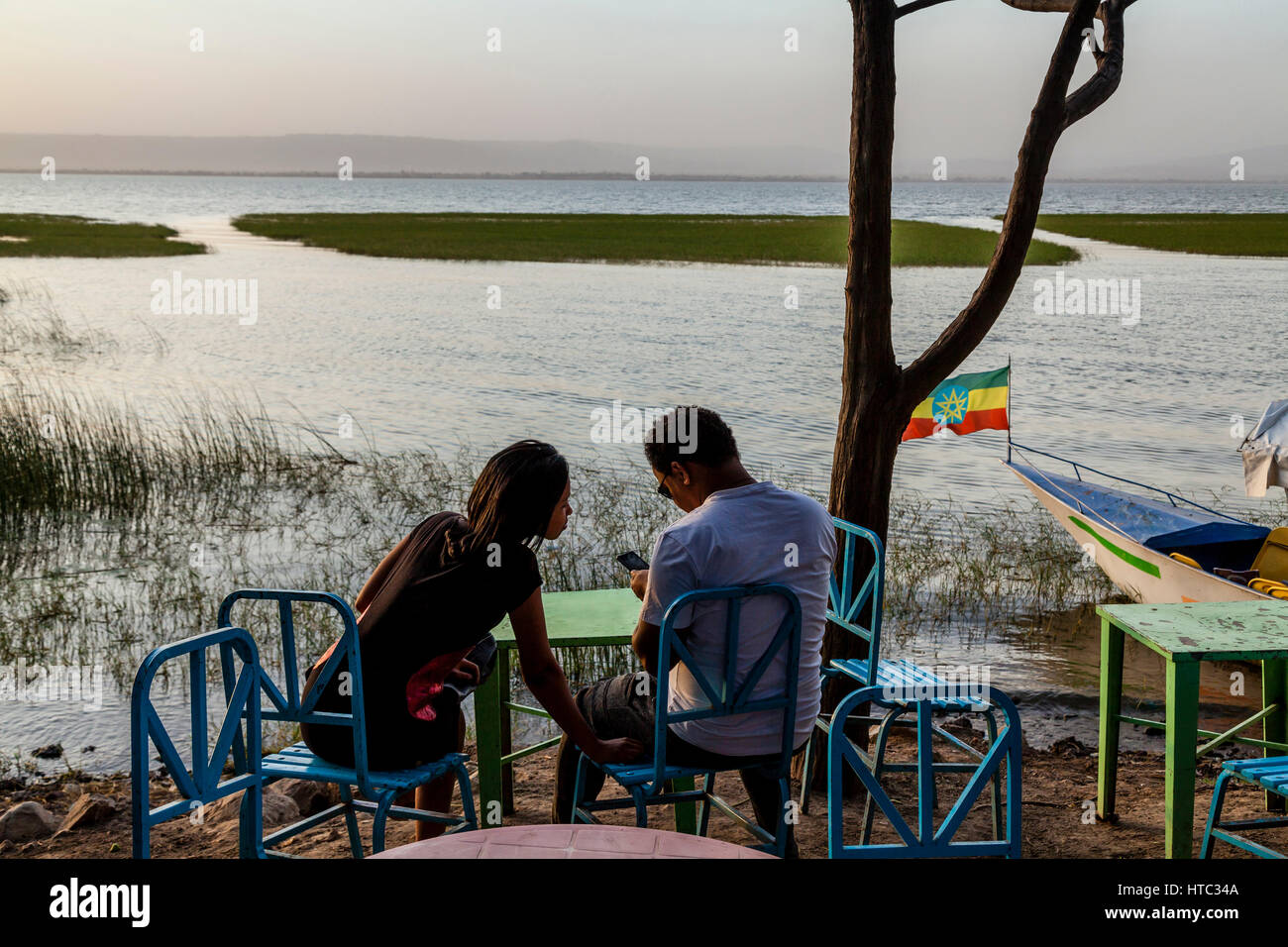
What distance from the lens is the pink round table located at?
7.18 feet

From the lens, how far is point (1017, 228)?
15.4 ft

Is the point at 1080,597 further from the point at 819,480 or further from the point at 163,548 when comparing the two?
the point at 163,548

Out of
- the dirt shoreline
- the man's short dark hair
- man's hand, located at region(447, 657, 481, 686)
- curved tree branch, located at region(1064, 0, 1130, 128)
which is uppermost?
curved tree branch, located at region(1064, 0, 1130, 128)

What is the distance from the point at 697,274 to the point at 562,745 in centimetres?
3599

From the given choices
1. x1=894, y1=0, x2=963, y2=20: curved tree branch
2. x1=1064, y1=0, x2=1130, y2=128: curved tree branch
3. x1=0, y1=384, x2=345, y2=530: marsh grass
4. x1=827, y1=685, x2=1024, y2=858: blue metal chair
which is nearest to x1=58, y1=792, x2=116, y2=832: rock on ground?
x1=827, y1=685, x2=1024, y2=858: blue metal chair

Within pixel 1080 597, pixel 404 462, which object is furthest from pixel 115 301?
pixel 1080 597

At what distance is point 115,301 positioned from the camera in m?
29.4

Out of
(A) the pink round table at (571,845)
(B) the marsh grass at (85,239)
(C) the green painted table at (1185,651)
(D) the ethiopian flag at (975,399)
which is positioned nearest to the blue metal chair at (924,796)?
(A) the pink round table at (571,845)

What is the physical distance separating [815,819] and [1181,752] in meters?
1.35

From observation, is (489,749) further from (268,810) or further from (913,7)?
(913,7)

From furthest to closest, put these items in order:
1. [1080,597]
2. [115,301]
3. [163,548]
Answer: [115,301] → [163,548] → [1080,597]

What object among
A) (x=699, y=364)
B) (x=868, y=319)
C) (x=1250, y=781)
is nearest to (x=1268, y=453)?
(x=868, y=319)

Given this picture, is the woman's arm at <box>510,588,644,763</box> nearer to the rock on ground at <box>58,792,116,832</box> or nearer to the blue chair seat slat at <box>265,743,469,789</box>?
the blue chair seat slat at <box>265,743,469,789</box>

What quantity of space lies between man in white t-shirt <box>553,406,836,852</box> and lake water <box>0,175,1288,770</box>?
327cm
